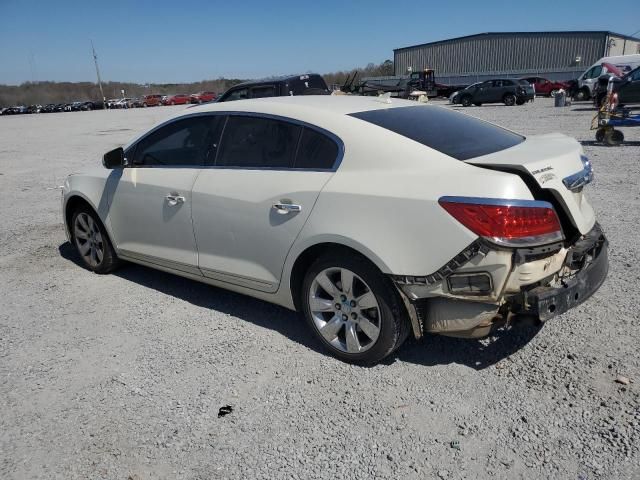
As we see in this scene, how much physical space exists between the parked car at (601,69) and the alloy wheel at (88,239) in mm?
28305

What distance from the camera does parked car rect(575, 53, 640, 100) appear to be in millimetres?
26719

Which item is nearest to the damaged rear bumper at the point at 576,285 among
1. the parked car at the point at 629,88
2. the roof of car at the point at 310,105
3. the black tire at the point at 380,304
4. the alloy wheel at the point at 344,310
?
the black tire at the point at 380,304

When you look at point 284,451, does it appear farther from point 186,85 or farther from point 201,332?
point 186,85

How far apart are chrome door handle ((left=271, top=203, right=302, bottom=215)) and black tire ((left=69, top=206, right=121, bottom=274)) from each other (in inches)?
90.5

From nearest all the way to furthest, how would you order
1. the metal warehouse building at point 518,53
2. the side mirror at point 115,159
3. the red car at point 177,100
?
1. the side mirror at point 115,159
2. the metal warehouse building at point 518,53
3. the red car at point 177,100

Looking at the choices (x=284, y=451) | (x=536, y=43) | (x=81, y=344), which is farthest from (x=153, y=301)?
(x=536, y=43)

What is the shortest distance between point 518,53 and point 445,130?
62.2 metres

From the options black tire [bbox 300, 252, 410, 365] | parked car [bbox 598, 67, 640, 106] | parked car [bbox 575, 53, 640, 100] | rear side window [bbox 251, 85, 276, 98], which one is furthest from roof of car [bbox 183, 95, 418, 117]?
parked car [bbox 575, 53, 640, 100]

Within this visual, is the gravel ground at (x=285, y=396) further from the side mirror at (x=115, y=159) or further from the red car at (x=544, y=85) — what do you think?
the red car at (x=544, y=85)

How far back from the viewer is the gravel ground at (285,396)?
2.43m

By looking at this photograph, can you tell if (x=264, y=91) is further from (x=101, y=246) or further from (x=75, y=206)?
(x=101, y=246)

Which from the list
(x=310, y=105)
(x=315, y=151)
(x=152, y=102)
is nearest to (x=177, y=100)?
(x=152, y=102)

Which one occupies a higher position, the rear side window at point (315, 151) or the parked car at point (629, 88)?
the rear side window at point (315, 151)

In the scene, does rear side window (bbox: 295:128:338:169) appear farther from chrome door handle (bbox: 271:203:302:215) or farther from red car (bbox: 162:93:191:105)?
red car (bbox: 162:93:191:105)
